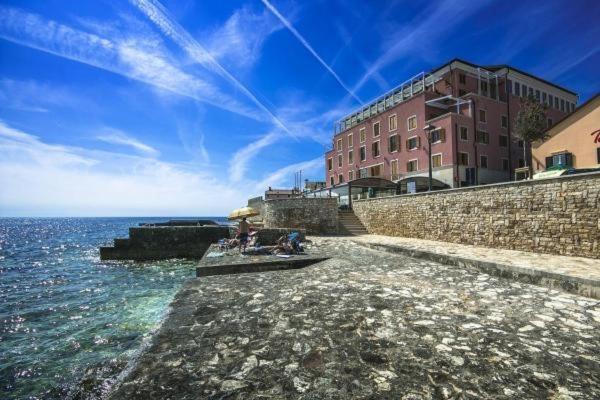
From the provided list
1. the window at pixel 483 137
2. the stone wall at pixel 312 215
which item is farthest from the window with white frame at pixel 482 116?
the stone wall at pixel 312 215

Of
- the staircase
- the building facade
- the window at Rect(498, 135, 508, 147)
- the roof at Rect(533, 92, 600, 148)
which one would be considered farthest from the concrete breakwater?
the window at Rect(498, 135, 508, 147)

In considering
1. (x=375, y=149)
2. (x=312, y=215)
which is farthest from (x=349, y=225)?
(x=375, y=149)

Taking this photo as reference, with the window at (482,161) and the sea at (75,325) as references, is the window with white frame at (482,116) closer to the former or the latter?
the window at (482,161)

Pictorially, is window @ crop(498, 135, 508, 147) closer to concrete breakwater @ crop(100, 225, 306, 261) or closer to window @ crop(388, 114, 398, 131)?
window @ crop(388, 114, 398, 131)

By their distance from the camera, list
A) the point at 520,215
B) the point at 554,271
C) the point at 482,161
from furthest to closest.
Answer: the point at 482,161 < the point at 520,215 < the point at 554,271

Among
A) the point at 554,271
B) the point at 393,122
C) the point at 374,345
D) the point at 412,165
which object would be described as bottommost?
the point at 374,345

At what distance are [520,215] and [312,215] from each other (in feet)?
46.9

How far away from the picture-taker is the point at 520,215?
12047 mm

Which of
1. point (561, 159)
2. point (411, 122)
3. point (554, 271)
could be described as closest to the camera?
point (554, 271)

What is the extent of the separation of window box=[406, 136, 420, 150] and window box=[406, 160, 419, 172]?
5.25 feet

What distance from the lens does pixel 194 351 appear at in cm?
378

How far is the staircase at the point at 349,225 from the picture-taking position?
23.8 meters

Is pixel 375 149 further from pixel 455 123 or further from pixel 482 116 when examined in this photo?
pixel 482 116

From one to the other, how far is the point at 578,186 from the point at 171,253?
74.3 feet
